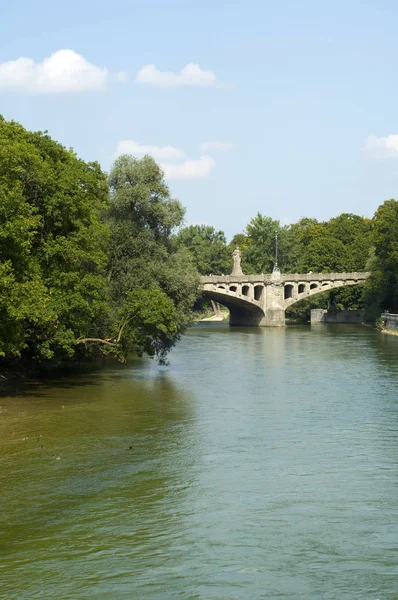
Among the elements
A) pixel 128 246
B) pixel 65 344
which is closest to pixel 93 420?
pixel 65 344

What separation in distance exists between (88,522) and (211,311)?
398 ft

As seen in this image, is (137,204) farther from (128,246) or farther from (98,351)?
(98,351)

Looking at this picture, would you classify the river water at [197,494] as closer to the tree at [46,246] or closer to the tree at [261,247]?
the tree at [46,246]

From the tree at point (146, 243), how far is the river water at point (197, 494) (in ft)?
22.9

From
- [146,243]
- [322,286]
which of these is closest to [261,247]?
[322,286]

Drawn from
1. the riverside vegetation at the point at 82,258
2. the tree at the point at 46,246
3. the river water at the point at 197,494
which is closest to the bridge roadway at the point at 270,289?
the riverside vegetation at the point at 82,258

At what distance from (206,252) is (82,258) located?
94363 mm

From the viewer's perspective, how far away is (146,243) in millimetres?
43281

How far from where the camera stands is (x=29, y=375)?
130 feet

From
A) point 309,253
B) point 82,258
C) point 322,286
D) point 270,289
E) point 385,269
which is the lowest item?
point 82,258

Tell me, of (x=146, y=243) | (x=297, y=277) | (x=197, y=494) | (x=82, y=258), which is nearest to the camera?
(x=197, y=494)

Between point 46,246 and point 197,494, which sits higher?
point 46,246

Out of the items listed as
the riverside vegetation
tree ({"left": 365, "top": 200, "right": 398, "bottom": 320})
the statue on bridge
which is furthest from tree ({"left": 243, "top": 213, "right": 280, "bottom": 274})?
the riverside vegetation

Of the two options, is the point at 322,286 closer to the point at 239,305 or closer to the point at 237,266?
the point at 239,305
